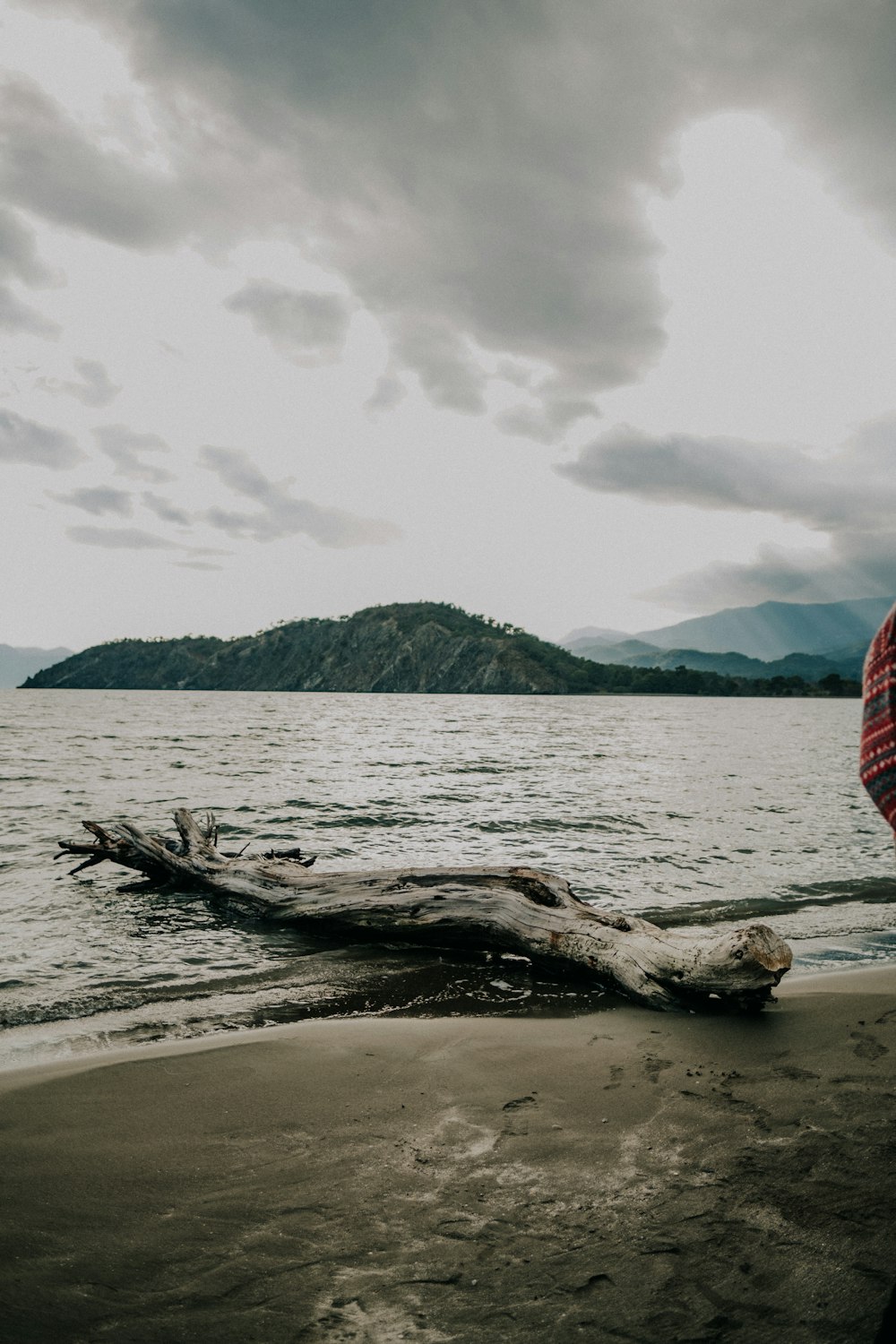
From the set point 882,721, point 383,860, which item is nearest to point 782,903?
point 383,860

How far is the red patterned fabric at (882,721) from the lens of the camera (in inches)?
94.4

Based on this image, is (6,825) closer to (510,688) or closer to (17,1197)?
(17,1197)

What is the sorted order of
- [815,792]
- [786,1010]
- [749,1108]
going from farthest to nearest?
1. [815,792]
2. [786,1010]
3. [749,1108]

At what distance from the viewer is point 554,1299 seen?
273cm

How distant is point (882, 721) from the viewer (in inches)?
96.0

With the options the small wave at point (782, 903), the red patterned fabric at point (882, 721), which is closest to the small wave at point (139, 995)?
the small wave at point (782, 903)

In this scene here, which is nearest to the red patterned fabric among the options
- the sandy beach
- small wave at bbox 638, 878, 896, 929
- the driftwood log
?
the sandy beach

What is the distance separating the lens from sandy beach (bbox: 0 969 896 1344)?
2.70 metres

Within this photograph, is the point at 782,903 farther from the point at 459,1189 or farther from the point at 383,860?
the point at 459,1189

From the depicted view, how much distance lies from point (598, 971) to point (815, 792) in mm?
20110

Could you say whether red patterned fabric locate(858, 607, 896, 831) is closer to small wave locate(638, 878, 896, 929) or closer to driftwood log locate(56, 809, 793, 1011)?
driftwood log locate(56, 809, 793, 1011)

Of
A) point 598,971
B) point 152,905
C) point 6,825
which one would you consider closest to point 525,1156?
point 598,971

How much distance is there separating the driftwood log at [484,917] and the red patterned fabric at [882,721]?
3.54m

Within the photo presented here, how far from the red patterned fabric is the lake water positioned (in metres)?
4.58
